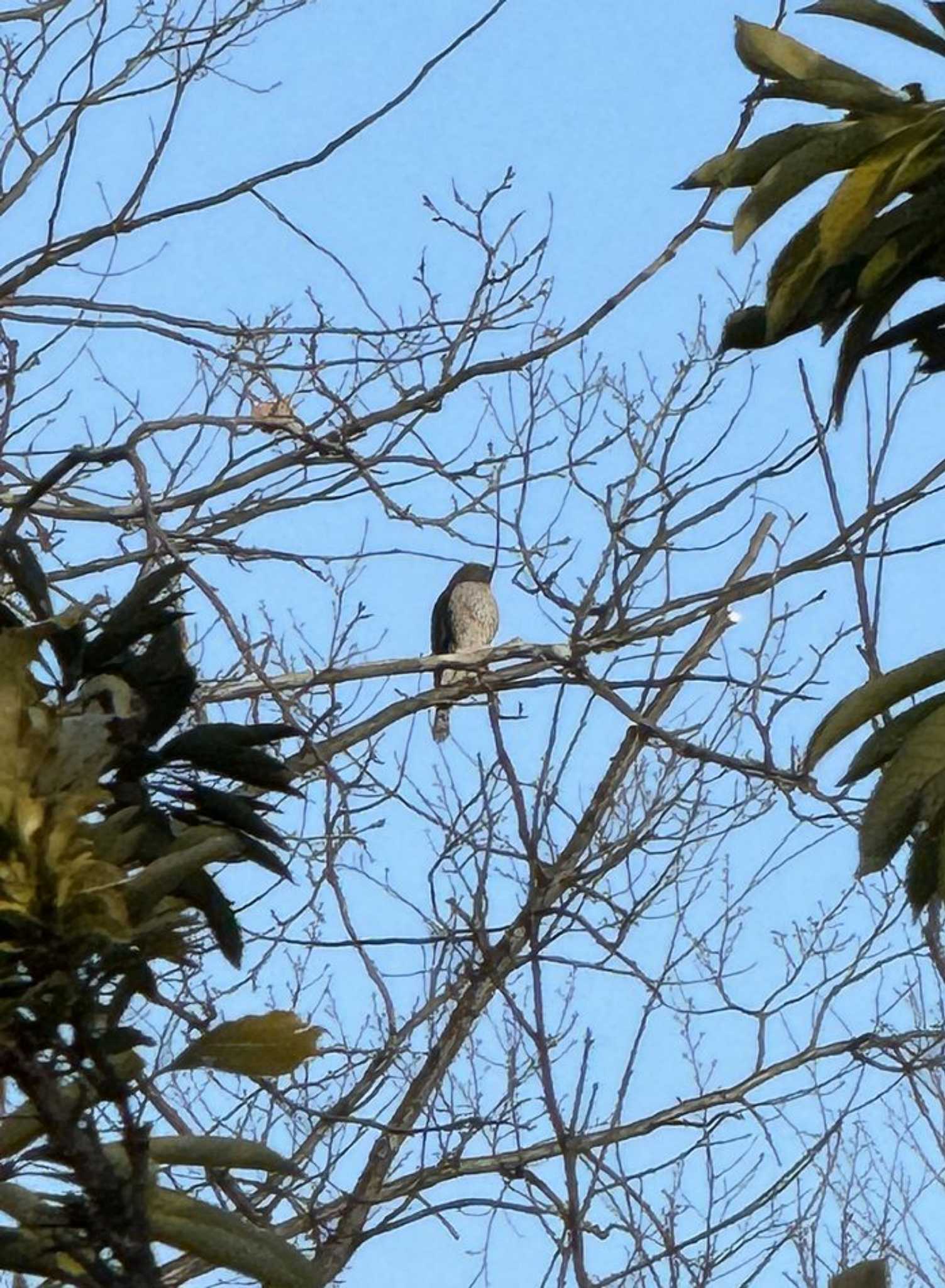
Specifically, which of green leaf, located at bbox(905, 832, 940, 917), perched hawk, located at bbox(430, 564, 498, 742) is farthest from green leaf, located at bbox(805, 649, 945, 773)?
perched hawk, located at bbox(430, 564, 498, 742)

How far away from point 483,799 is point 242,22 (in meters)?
2.22

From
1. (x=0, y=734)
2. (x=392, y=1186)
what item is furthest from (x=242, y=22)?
(x=0, y=734)

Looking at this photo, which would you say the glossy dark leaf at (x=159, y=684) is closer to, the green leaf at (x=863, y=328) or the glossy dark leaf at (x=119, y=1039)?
the glossy dark leaf at (x=119, y=1039)

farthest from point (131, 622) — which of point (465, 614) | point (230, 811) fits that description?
Answer: point (465, 614)

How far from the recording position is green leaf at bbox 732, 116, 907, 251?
5.82ft

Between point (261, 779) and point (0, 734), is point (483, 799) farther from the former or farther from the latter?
point (0, 734)

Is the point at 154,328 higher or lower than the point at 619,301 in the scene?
higher

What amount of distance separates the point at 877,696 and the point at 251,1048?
0.58 metres

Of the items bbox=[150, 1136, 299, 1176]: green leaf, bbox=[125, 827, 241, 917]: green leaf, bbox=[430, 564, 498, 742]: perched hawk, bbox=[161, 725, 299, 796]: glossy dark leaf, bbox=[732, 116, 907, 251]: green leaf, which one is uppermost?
bbox=[430, 564, 498, 742]: perched hawk

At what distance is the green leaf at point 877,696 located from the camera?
1.69 meters

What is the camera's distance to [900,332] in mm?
1852

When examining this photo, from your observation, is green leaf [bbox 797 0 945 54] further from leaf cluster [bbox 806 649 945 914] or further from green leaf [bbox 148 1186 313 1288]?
green leaf [bbox 148 1186 313 1288]

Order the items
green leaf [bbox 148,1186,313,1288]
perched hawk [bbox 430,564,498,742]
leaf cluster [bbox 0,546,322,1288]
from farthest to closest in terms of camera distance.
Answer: perched hawk [bbox 430,564,498,742] → green leaf [bbox 148,1186,313,1288] → leaf cluster [bbox 0,546,322,1288]

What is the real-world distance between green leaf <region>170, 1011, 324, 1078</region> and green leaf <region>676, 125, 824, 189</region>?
85 centimetres
